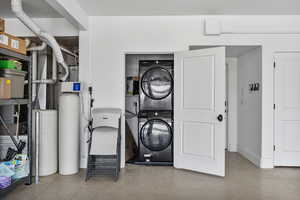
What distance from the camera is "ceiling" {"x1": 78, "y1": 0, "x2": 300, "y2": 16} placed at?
309 cm

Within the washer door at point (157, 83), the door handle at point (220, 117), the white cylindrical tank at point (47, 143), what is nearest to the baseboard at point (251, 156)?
the door handle at point (220, 117)

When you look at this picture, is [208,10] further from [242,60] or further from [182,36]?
[242,60]

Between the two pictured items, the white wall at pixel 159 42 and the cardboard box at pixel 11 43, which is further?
the white wall at pixel 159 42

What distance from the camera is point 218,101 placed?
3176mm

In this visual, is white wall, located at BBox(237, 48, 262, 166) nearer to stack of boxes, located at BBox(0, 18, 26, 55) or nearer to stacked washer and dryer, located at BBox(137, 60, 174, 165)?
stacked washer and dryer, located at BBox(137, 60, 174, 165)

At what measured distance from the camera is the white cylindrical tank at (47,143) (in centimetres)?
315

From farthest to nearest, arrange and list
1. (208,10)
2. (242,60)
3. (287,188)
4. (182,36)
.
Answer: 1. (242,60)
2. (182,36)
3. (208,10)
4. (287,188)

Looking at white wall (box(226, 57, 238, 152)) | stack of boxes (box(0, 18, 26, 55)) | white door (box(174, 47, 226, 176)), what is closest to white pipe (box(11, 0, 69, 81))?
stack of boxes (box(0, 18, 26, 55))

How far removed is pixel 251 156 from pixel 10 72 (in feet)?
13.4

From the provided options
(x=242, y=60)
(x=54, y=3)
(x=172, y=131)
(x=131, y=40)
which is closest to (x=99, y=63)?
(x=131, y=40)

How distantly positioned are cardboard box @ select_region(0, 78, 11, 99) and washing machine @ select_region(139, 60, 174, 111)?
2044mm

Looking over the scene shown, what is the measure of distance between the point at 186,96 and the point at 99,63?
5.18 ft

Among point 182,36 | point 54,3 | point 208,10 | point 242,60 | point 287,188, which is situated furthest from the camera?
point 242,60

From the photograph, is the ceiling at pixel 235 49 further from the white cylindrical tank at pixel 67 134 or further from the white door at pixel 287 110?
the white cylindrical tank at pixel 67 134
